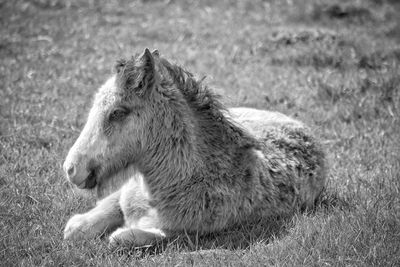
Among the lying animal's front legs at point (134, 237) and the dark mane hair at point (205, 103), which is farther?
the dark mane hair at point (205, 103)

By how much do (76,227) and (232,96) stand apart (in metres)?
3.94

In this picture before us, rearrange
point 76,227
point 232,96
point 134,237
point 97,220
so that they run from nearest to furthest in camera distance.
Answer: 1. point 134,237
2. point 76,227
3. point 97,220
4. point 232,96

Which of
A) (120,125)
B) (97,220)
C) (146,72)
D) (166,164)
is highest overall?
(146,72)

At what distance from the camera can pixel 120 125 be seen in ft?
15.2

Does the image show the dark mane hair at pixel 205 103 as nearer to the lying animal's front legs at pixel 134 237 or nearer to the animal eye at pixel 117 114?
the animal eye at pixel 117 114

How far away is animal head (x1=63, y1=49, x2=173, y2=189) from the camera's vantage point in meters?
4.54

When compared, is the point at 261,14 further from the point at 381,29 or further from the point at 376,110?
the point at 376,110

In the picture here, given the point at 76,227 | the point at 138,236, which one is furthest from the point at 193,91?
the point at 76,227

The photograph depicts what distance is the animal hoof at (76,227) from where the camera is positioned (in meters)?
4.66

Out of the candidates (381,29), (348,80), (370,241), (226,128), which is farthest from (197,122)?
(381,29)

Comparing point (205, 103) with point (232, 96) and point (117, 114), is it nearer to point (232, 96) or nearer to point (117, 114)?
point (117, 114)

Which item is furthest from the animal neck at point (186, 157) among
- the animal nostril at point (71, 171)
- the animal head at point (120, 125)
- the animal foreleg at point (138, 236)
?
the animal nostril at point (71, 171)

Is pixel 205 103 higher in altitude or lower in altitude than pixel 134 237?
higher

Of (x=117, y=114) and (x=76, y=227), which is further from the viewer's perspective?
(x=76, y=227)
